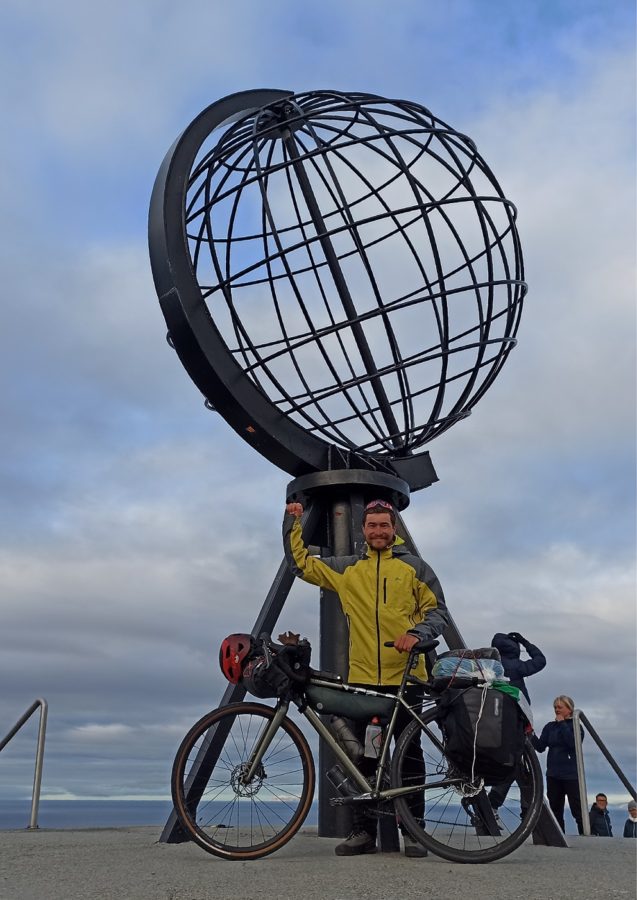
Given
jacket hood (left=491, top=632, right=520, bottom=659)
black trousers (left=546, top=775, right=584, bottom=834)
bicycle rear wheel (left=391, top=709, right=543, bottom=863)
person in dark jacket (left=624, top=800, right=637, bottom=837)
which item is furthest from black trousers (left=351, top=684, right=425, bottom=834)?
person in dark jacket (left=624, top=800, right=637, bottom=837)

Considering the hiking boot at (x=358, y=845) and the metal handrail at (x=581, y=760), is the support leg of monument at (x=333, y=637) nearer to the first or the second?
the hiking boot at (x=358, y=845)

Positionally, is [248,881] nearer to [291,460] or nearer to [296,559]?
[296,559]

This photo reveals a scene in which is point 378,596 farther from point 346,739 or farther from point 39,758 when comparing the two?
point 39,758

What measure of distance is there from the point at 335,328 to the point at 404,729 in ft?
8.75

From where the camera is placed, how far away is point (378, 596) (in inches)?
186

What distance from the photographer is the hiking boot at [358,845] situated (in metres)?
4.34

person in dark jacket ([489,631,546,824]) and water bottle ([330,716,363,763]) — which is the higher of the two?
person in dark jacket ([489,631,546,824])

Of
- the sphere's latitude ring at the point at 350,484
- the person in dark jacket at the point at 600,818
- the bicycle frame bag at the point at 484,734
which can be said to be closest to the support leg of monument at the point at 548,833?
the bicycle frame bag at the point at 484,734

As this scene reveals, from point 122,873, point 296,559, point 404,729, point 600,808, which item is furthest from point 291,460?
point 600,808

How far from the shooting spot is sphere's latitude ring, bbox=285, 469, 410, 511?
6211mm

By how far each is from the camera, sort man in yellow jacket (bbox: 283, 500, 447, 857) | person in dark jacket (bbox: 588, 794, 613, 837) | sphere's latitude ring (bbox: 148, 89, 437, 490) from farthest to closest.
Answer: person in dark jacket (bbox: 588, 794, 613, 837) → sphere's latitude ring (bbox: 148, 89, 437, 490) → man in yellow jacket (bbox: 283, 500, 447, 857)

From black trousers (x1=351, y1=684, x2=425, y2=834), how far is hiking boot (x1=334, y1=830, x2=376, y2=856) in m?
0.03

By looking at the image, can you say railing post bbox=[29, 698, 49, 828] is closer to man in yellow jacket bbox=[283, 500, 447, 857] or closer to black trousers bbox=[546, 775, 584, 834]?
man in yellow jacket bbox=[283, 500, 447, 857]

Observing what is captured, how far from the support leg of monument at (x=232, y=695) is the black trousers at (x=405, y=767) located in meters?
0.74
